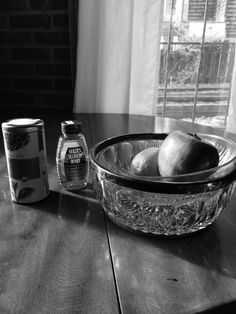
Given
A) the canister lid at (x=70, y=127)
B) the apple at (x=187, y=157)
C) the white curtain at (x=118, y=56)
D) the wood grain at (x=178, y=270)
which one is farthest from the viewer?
the white curtain at (x=118, y=56)

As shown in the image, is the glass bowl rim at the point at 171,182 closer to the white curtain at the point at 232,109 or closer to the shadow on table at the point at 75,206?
the shadow on table at the point at 75,206

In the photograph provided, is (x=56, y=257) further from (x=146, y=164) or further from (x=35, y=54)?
(x=35, y=54)

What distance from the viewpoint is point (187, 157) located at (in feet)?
1.61

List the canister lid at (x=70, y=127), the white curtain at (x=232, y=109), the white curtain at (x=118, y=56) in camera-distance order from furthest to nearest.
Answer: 1. the white curtain at (x=232, y=109)
2. the white curtain at (x=118, y=56)
3. the canister lid at (x=70, y=127)

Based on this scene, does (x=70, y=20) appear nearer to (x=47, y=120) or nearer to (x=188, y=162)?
(x=47, y=120)

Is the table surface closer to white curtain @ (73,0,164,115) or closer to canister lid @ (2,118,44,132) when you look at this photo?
canister lid @ (2,118,44,132)

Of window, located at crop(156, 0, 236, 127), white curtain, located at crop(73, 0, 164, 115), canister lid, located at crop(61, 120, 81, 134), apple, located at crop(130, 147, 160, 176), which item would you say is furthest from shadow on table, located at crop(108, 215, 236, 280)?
window, located at crop(156, 0, 236, 127)

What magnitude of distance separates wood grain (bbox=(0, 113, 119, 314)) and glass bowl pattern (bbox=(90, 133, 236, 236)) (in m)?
0.06

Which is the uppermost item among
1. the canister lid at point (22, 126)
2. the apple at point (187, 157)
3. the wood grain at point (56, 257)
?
the canister lid at point (22, 126)

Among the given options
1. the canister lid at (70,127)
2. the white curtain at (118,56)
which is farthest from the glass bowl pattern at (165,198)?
the white curtain at (118,56)

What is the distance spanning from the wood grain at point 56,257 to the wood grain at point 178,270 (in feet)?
0.07

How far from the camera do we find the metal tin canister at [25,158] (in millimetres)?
548

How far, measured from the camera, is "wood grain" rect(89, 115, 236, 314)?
1.21 feet

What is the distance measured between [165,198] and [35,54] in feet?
5.10
